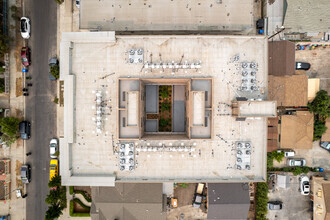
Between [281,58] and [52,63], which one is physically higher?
[281,58]

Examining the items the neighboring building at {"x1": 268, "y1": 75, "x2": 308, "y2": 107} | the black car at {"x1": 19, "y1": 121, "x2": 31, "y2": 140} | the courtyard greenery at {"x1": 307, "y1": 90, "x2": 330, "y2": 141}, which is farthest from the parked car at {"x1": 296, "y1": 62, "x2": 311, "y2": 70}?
the black car at {"x1": 19, "y1": 121, "x2": 31, "y2": 140}

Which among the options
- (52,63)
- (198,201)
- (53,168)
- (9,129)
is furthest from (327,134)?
(9,129)

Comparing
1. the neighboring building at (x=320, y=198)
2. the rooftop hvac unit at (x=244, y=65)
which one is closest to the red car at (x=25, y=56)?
the rooftop hvac unit at (x=244, y=65)

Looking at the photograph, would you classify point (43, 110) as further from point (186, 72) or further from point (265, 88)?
point (265, 88)

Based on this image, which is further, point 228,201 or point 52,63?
point 52,63

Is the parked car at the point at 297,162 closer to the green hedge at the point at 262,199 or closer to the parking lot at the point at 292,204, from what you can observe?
the parking lot at the point at 292,204

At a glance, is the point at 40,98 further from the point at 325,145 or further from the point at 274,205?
the point at 325,145

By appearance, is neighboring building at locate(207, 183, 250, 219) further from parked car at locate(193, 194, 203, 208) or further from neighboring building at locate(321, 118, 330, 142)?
neighboring building at locate(321, 118, 330, 142)
